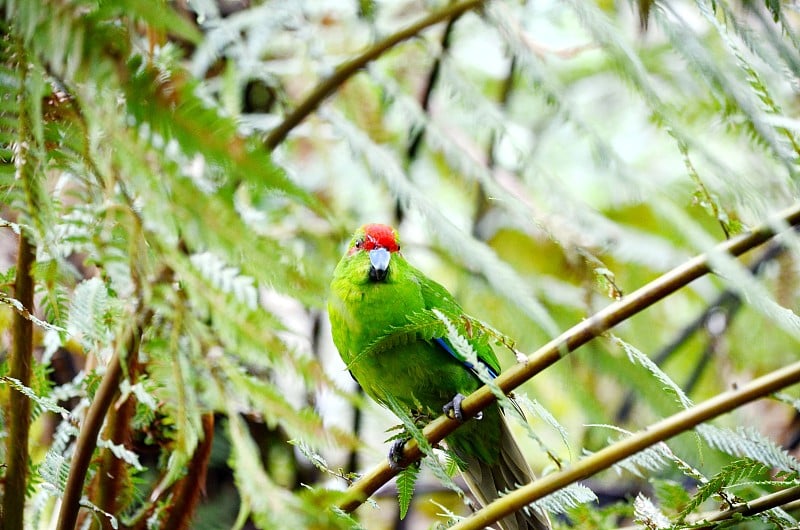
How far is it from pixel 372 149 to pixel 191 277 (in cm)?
76

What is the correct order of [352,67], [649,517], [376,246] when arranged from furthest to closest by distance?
1. [376,246]
2. [352,67]
3. [649,517]

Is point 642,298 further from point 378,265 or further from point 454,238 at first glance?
point 378,265

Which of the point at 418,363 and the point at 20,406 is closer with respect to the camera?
the point at 20,406

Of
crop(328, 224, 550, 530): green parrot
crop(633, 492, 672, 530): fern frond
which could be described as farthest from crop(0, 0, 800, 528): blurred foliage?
crop(328, 224, 550, 530): green parrot

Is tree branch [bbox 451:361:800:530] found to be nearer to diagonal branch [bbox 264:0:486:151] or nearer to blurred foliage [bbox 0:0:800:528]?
blurred foliage [bbox 0:0:800:528]

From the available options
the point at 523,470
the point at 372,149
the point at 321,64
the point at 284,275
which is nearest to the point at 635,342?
the point at 523,470

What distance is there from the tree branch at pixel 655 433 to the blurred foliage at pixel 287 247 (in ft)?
0.15

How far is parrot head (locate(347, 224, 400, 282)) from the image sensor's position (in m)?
1.49

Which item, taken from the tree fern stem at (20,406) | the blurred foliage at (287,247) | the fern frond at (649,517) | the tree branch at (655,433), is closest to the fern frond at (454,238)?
the blurred foliage at (287,247)

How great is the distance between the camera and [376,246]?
5.09ft

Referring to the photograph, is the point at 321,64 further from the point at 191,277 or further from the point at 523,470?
the point at 191,277

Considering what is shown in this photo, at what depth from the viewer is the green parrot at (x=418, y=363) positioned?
1.40m

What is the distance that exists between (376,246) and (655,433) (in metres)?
1.01

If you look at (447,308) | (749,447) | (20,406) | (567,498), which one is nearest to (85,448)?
(20,406)
